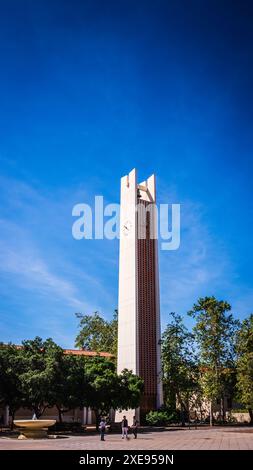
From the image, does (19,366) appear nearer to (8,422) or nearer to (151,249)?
(8,422)

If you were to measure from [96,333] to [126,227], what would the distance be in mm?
Result: 20062

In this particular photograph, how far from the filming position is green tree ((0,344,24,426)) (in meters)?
27.8

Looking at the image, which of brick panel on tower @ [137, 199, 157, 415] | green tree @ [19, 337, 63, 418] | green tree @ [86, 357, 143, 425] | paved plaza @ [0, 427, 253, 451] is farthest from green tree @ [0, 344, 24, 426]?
brick panel on tower @ [137, 199, 157, 415]

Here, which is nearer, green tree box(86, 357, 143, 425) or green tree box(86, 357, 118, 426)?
green tree box(86, 357, 118, 426)

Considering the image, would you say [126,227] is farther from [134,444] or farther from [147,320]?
[134,444]

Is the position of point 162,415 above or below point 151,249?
below

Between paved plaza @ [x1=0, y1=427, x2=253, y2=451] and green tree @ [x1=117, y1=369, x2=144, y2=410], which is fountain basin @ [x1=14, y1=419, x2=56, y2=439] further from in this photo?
green tree @ [x1=117, y1=369, x2=144, y2=410]

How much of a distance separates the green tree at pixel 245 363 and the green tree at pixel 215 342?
0.93 m

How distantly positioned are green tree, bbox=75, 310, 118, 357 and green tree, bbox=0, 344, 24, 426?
26.9 meters

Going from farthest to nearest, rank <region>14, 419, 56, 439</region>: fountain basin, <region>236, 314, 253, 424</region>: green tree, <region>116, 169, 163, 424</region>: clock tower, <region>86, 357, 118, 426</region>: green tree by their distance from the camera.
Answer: <region>116, 169, 163, 424</region>: clock tower, <region>236, 314, 253, 424</region>: green tree, <region>86, 357, 118, 426</region>: green tree, <region>14, 419, 56, 439</region>: fountain basin

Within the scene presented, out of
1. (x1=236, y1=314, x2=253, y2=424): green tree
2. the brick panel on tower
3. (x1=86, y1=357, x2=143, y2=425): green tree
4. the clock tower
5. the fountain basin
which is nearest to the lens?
the fountain basin
